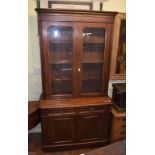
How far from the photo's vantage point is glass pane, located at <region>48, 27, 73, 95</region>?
2273 millimetres

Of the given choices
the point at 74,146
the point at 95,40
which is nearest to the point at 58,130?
the point at 74,146

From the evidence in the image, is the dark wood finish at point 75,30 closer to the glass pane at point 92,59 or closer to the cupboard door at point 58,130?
the glass pane at point 92,59

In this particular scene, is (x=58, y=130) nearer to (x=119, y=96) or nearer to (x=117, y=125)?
(x=117, y=125)

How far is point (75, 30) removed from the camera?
7.27ft

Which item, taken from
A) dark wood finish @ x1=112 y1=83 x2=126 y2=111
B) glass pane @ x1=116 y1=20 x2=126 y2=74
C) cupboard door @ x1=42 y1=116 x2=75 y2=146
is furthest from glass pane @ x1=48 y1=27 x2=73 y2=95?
glass pane @ x1=116 y1=20 x2=126 y2=74

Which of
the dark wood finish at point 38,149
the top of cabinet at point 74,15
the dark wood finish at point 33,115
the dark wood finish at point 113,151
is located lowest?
the dark wood finish at point 38,149

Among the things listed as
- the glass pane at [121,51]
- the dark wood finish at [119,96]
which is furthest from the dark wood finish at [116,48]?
the dark wood finish at [119,96]

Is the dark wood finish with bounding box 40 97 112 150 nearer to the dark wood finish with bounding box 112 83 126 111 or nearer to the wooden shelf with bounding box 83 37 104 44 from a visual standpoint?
the dark wood finish with bounding box 112 83 126 111

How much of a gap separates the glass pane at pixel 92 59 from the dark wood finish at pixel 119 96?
29 centimetres

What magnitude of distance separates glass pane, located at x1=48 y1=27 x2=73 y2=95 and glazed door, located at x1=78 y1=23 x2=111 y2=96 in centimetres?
16

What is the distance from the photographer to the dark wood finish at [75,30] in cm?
211
